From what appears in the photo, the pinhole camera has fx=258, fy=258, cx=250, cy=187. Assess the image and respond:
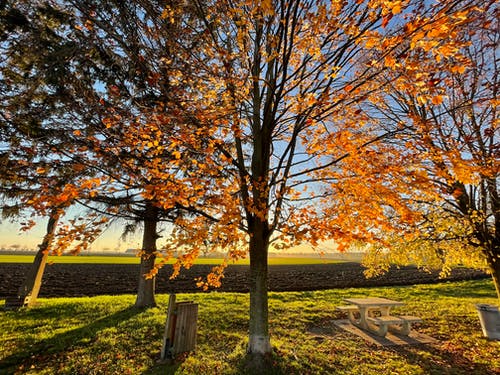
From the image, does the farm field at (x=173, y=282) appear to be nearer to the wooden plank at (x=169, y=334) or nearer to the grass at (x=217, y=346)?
the grass at (x=217, y=346)

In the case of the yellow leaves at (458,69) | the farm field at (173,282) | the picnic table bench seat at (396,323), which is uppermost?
the yellow leaves at (458,69)

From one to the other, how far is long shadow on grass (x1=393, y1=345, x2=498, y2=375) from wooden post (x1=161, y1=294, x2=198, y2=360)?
467 cm

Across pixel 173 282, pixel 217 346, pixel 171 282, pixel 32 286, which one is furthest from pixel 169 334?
pixel 173 282

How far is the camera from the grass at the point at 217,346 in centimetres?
504

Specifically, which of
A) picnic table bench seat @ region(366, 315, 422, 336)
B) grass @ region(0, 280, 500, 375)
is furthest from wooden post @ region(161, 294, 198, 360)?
picnic table bench seat @ region(366, 315, 422, 336)

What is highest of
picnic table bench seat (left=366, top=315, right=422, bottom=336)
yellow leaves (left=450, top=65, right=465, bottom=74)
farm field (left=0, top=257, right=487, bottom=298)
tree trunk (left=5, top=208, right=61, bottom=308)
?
yellow leaves (left=450, top=65, right=465, bottom=74)

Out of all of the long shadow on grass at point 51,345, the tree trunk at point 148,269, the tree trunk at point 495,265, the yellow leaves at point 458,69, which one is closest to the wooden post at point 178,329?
the long shadow on grass at point 51,345

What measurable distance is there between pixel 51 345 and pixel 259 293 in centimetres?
525

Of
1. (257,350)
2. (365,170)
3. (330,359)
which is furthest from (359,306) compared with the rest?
(365,170)

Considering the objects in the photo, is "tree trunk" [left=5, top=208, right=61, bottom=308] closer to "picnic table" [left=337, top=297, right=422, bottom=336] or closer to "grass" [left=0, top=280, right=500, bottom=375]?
"grass" [left=0, top=280, right=500, bottom=375]

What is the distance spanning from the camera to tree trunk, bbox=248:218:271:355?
5168 millimetres

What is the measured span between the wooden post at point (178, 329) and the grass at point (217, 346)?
251 millimetres

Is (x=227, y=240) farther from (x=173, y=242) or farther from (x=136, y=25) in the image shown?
(x=136, y=25)

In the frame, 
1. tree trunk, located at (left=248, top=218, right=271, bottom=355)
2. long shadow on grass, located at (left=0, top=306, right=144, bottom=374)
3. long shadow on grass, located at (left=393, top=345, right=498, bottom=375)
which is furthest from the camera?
long shadow on grass, located at (left=0, top=306, right=144, bottom=374)
